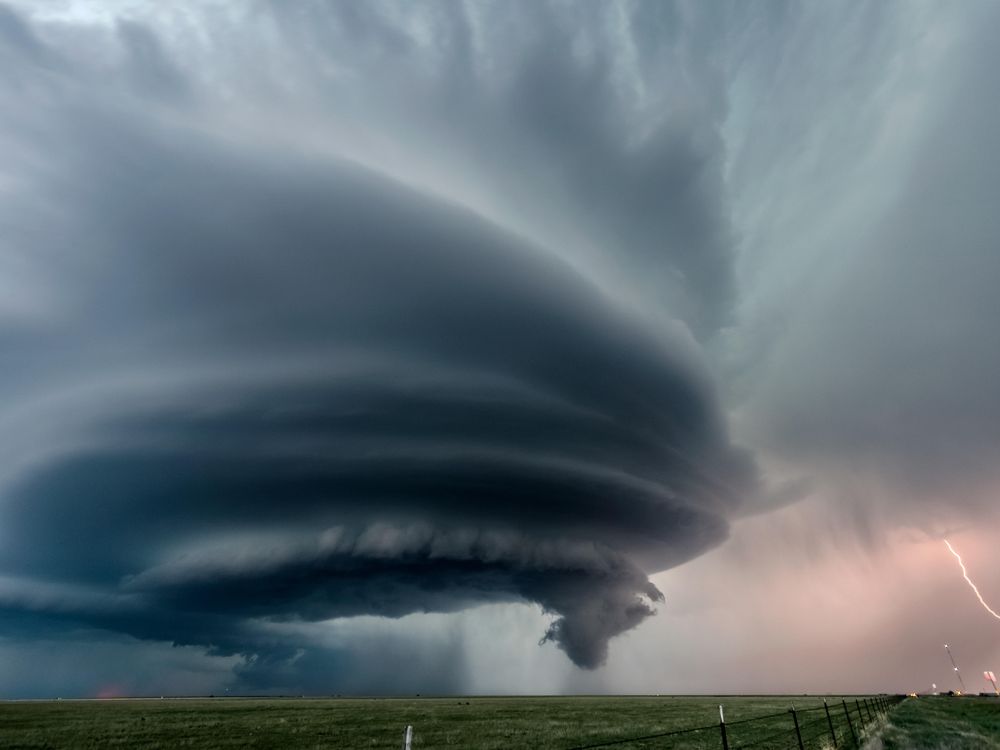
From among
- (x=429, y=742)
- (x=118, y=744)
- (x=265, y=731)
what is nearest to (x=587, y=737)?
(x=429, y=742)

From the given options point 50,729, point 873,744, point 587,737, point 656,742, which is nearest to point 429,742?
point 587,737

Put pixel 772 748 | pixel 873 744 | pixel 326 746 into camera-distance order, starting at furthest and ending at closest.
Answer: pixel 326 746 → pixel 772 748 → pixel 873 744

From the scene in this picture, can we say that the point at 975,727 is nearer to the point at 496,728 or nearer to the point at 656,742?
the point at 656,742

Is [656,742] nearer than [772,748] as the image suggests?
No

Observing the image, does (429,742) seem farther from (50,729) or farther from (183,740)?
(50,729)

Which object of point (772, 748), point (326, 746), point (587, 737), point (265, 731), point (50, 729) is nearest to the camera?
point (772, 748)

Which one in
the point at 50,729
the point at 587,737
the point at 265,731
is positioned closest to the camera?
the point at 587,737

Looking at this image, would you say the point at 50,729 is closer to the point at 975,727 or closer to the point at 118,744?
the point at 118,744

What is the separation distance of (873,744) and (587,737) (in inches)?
846

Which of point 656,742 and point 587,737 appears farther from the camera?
point 587,737

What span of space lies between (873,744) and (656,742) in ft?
49.8

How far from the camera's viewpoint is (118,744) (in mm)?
43125

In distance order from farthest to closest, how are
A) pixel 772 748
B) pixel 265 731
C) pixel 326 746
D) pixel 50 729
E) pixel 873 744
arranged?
1. pixel 50 729
2. pixel 265 731
3. pixel 326 746
4. pixel 772 748
5. pixel 873 744

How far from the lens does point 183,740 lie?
46.1m
